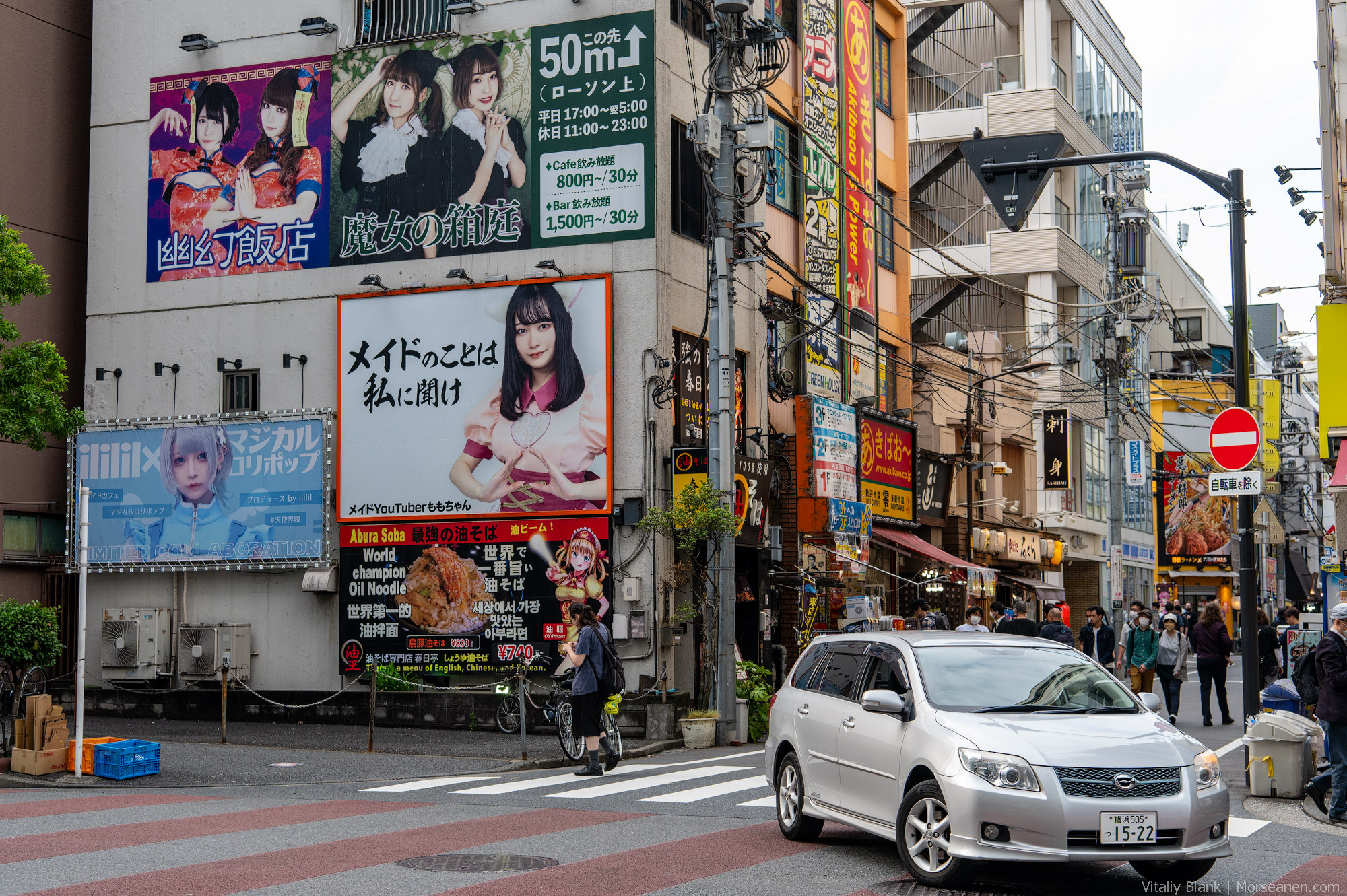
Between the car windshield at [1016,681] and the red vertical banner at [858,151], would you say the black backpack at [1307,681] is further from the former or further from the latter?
the red vertical banner at [858,151]

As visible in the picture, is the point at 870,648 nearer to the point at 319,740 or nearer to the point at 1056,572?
the point at 319,740

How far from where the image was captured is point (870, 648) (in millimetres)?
11039

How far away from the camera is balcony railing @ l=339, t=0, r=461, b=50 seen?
24.7m

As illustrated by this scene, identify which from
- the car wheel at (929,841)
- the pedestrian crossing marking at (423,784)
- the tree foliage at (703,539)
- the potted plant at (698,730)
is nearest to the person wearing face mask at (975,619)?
the tree foliage at (703,539)

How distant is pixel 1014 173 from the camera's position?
54.1 feet

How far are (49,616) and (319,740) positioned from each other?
4.77m

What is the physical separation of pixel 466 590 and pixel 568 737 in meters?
5.24

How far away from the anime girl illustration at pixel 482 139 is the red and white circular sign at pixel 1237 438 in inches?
480

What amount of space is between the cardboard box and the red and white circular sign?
13.3m

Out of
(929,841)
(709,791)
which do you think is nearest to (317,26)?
(709,791)

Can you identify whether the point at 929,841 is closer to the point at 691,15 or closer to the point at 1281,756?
the point at 1281,756

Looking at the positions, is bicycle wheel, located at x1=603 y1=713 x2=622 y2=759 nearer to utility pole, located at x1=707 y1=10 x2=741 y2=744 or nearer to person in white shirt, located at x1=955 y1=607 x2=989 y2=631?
utility pole, located at x1=707 y1=10 x2=741 y2=744

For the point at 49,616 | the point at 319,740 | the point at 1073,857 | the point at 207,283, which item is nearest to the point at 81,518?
the point at 49,616

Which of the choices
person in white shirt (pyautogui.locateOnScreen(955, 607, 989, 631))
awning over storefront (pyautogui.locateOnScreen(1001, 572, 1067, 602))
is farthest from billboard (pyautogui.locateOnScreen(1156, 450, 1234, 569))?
person in white shirt (pyautogui.locateOnScreen(955, 607, 989, 631))
